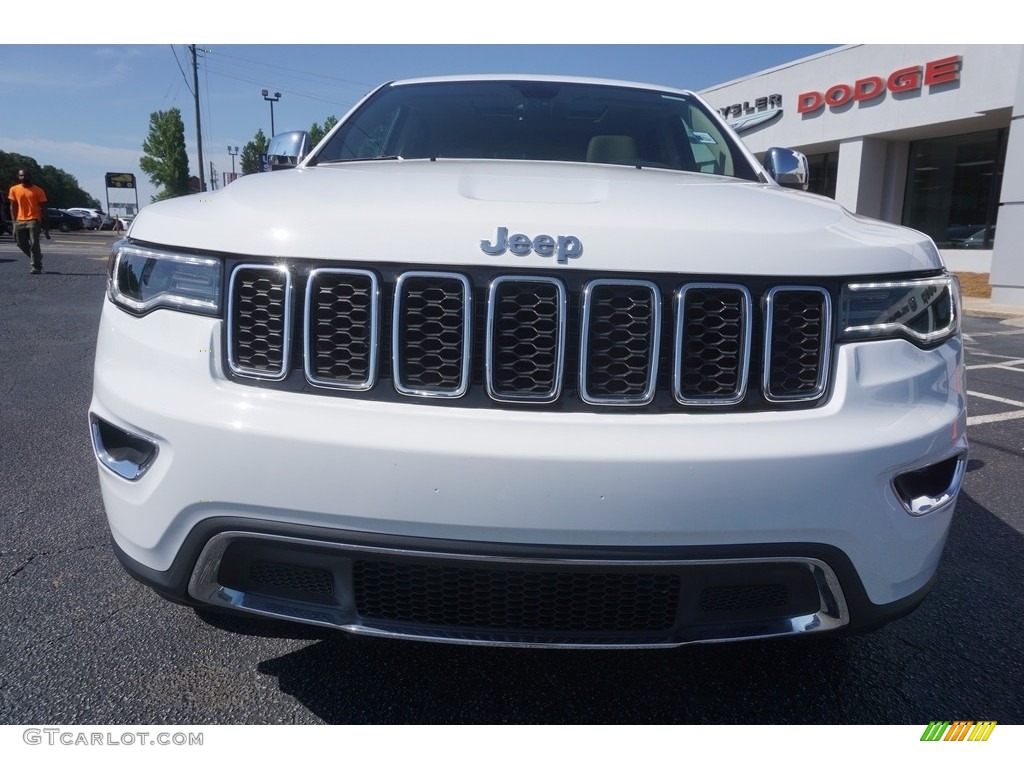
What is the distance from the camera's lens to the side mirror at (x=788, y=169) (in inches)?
105

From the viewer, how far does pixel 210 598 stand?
1528mm

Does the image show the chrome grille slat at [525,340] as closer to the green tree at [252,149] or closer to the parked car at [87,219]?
the parked car at [87,219]

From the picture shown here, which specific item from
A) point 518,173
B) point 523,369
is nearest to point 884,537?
point 523,369

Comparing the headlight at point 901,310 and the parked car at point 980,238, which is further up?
the parked car at point 980,238

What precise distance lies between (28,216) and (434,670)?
13285mm

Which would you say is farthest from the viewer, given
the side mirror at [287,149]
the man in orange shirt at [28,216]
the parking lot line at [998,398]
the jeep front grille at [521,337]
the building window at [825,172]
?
the building window at [825,172]

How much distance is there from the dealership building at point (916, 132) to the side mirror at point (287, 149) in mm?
12635

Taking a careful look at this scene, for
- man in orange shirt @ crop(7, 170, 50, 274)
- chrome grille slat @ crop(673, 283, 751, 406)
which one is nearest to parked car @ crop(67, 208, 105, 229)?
man in orange shirt @ crop(7, 170, 50, 274)

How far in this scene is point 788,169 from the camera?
267 centimetres

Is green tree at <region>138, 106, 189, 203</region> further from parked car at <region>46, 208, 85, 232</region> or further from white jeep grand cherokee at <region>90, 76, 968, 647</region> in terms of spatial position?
white jeep grand cherokee at <region>90, 76, 968, 647</region>

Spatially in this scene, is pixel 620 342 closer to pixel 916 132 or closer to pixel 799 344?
→ pixel 799 344

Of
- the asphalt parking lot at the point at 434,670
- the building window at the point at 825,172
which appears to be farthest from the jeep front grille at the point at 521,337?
the building window at the point at 825,172

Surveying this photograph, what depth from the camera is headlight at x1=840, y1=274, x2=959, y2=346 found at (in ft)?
5.06
